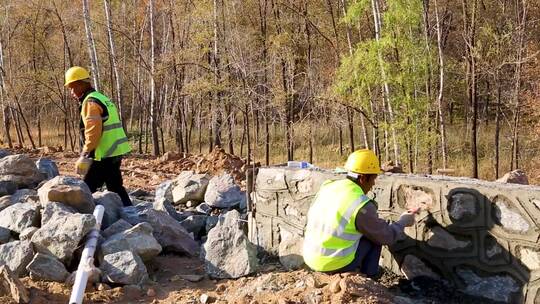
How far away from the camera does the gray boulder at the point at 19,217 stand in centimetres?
544

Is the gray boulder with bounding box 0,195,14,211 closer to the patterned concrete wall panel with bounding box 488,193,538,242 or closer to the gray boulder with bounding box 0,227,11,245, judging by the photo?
the gray boulder with bounding box 0,227,11,245

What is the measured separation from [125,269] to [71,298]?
2.13ft

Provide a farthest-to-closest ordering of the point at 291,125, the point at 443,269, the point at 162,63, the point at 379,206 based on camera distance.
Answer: the point at 162,63
the point at 291,125
the point at 379,206
the point at 443,269

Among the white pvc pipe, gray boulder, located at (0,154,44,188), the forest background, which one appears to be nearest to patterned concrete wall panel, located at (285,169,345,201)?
the white pvc pipe

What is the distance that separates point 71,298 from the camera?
13.8ft

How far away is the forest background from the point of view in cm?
1431

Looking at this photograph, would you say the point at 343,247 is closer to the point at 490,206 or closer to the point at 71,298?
the point at 490,206

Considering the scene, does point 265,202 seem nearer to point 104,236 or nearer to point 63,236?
point 104,236

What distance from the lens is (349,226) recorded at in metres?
3.96

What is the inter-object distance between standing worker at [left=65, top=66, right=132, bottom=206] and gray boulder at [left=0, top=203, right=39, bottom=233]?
0.69 metres

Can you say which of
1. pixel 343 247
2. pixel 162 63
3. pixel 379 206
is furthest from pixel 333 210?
pixel 162 63

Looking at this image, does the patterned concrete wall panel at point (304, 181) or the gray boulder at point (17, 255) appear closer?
the gray boulder at point (17, 255)

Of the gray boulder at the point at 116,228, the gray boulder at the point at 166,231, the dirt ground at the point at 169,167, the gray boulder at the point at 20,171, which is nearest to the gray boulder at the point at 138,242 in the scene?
the gray boulder at the point at 116,228

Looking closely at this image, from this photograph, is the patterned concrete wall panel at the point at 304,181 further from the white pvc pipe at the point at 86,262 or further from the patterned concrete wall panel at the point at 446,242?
the white pvc pipe at the point at 86,262
